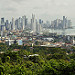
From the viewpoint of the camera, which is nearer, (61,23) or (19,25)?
(19,25)

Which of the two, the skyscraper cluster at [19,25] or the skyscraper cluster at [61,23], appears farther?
the skyscraper cluster at [61,23]

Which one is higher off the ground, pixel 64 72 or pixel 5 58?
pixel 64 72

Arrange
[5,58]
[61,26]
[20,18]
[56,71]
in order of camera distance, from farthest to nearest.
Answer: [61,26] → [20,18] → [5,58] → [56,71]

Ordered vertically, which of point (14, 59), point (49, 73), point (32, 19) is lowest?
point (14, 59)

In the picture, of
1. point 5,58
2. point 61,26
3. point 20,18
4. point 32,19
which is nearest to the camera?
point 5,58

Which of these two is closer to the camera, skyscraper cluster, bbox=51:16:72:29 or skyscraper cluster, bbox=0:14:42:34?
skyscraper cluster, bbox=0:14:42:34

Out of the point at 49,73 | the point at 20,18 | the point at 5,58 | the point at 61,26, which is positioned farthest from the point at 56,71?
the point at 61,26

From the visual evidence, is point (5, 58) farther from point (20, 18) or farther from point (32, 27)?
point (20, 18)

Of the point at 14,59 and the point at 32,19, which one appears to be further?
the point at 32,19

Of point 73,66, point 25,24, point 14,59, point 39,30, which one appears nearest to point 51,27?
point 25,24
